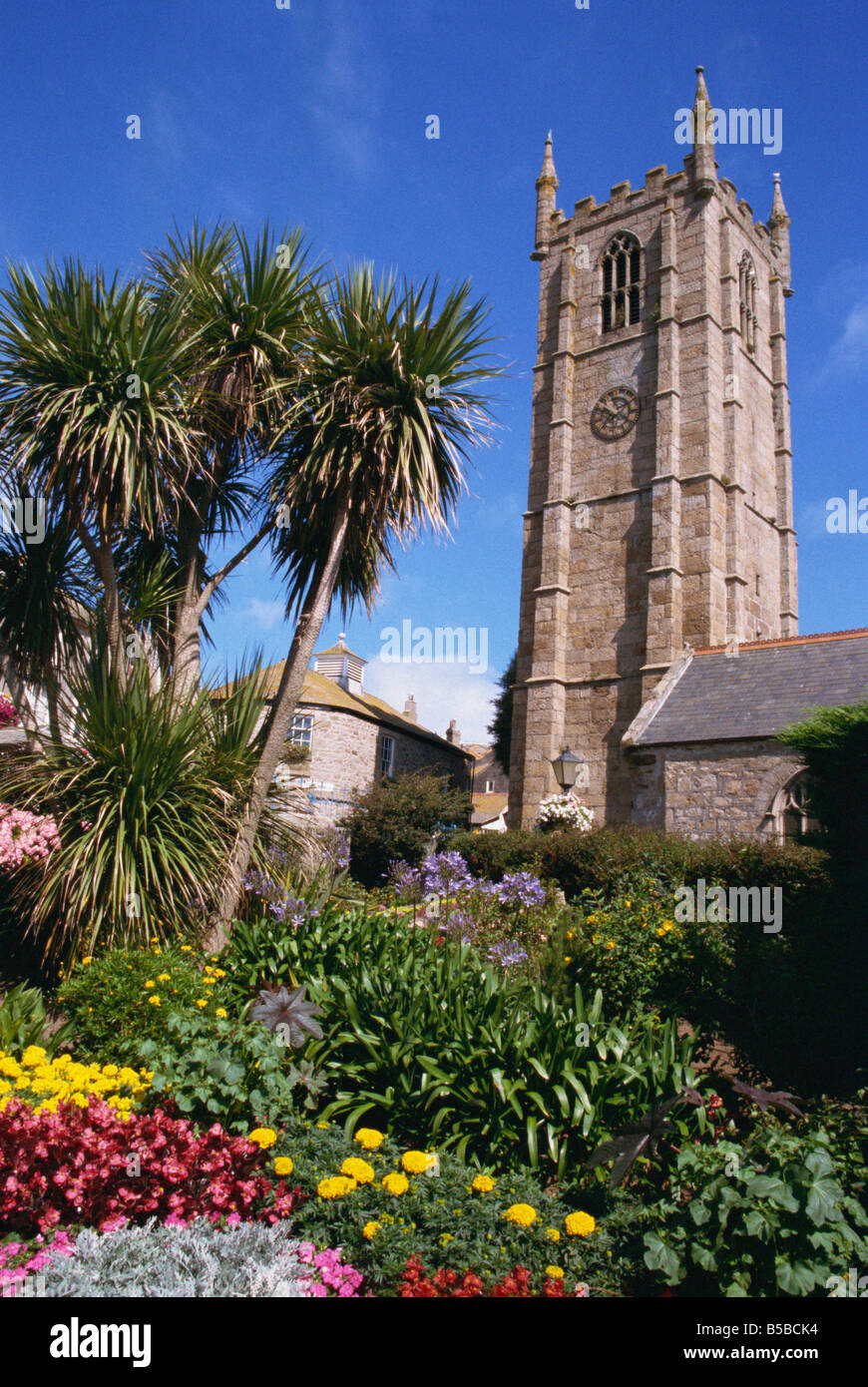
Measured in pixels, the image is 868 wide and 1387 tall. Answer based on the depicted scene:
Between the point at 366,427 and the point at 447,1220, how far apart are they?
6.56 metres

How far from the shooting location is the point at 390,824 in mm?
20344

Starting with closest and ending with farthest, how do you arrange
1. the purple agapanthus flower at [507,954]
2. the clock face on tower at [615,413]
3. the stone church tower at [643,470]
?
the purple agapanthus flower at [507,954] < the stone church tower at [643,470] < the clock face on tower at [615,413]

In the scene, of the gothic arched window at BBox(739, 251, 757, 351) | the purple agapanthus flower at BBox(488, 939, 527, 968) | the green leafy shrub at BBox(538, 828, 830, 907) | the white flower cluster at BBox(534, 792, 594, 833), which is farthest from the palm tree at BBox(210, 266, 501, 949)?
the gothic arched window at BBox(739, 251, 757, 351)

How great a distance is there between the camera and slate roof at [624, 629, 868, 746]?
48.6ft

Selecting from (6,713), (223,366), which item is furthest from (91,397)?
(6,713)

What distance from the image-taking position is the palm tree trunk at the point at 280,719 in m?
6.84

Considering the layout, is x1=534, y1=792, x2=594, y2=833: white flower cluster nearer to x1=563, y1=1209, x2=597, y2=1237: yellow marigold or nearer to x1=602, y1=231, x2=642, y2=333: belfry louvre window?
x1=563, y1=1209, x2=597, y2=1237: yellow marigold

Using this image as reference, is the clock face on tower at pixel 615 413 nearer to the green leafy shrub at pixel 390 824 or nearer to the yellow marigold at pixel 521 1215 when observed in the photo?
the green leafy shrub at pixel 390 824

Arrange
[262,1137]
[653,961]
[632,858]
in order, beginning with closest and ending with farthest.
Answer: [262,1137] → [653,961] → [632,858]

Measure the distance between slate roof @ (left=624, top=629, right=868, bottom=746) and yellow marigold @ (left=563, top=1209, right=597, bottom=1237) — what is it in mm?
12075

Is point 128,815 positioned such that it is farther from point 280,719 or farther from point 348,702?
point 348,702

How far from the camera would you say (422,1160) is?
3.63 m

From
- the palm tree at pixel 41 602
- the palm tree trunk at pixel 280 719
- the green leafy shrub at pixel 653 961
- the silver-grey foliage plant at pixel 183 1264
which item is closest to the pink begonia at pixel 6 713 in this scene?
the palm tree at pixel 41 602

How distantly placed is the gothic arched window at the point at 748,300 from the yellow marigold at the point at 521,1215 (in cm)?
2674
